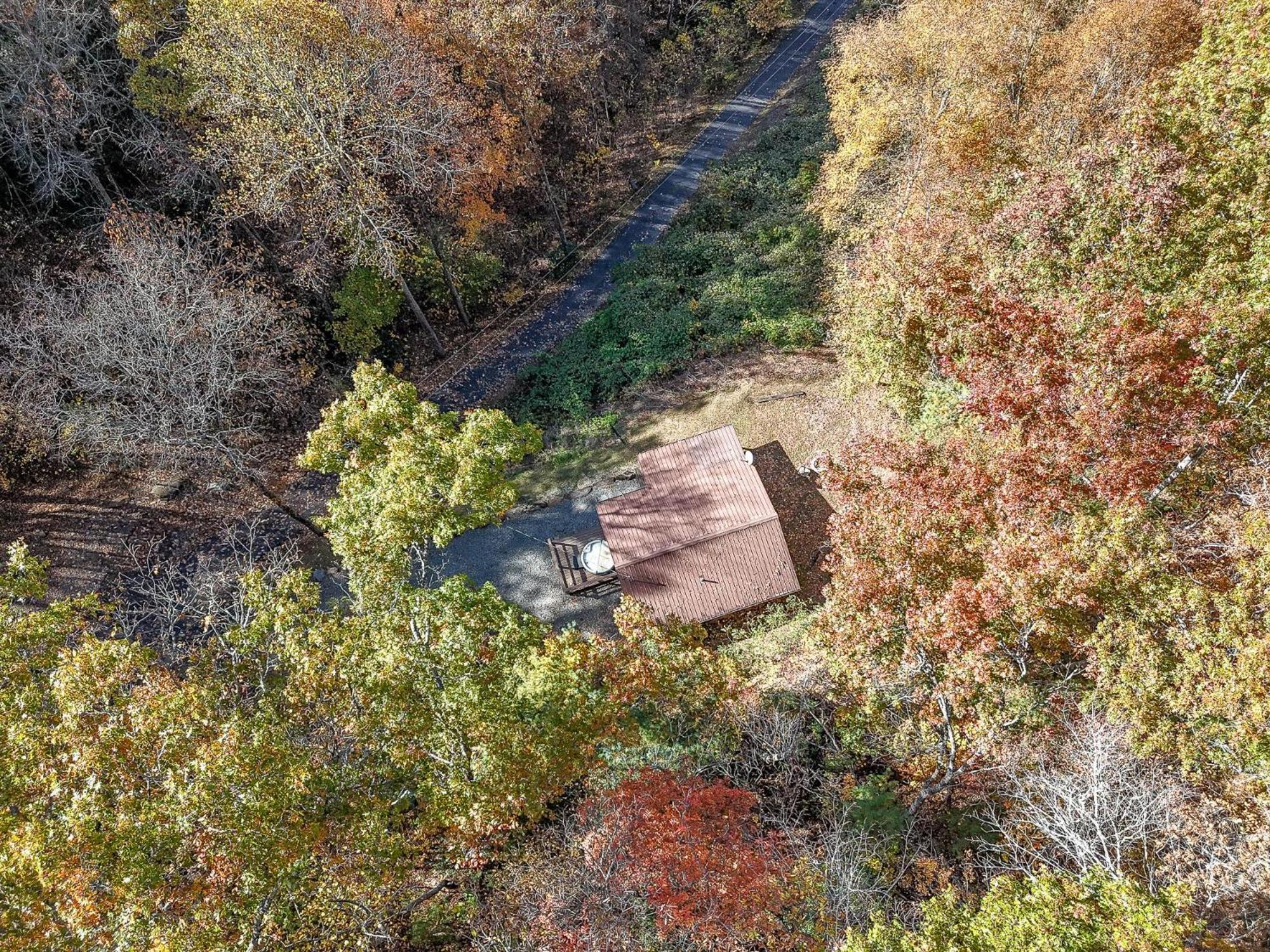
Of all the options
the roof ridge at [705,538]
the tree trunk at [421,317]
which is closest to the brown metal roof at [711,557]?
the roof ridge at [705,538]

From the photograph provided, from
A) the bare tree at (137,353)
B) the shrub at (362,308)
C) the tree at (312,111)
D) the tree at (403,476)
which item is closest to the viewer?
the tree at (403,476)

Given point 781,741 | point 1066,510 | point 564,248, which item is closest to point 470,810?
point 781,741

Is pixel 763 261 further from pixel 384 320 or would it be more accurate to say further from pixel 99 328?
pixel 99 328

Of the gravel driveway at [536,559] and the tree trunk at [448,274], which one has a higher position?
the tree trunk at [448,274]

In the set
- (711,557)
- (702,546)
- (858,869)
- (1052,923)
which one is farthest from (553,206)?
(1052,923)

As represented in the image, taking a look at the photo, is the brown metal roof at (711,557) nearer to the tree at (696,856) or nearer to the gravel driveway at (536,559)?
the gravel driveway at (536,559)

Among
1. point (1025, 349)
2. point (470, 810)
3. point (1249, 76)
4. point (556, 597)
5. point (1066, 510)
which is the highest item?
point (1249, 76)
